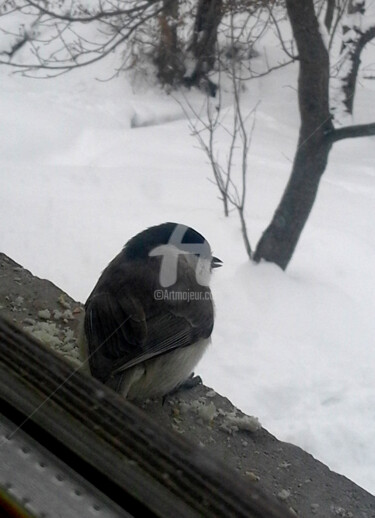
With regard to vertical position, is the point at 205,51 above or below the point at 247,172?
above

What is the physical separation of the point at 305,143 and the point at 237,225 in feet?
1.92

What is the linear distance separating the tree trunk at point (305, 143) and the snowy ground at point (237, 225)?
141 millimetres

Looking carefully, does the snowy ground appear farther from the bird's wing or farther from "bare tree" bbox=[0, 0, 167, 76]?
the bird's wing

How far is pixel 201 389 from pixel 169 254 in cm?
29

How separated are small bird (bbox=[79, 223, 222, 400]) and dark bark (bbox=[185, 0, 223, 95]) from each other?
191 centimetres

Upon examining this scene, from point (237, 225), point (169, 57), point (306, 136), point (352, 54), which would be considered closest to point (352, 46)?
point (352, 54)

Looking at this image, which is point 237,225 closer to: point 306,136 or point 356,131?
point 306,136

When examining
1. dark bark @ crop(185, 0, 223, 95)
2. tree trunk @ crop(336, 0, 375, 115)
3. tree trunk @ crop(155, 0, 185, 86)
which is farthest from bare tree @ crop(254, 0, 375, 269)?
tree trunk @ crop(155, 0, 185, 86)

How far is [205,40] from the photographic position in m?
3.93

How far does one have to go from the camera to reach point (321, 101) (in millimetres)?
2857

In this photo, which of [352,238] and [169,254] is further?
[352,238]

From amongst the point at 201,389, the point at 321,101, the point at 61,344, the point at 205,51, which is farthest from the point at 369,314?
the point at 205,51

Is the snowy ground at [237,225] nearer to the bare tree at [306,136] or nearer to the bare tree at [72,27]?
the bare tree at [306,136]

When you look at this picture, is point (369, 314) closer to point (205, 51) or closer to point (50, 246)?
point (50, 246)
